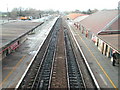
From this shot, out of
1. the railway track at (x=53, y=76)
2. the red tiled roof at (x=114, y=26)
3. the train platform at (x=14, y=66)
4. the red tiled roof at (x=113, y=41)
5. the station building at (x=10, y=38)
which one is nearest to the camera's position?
the railway track at (x=53, y=76)

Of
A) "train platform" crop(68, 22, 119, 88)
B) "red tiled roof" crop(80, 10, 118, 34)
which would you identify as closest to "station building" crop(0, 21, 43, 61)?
"train platform" crop(68, 22, 119, 88)

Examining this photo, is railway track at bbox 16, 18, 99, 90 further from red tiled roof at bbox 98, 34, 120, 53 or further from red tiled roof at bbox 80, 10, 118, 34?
red tiled roof at bbox 80, 10, 118, 34

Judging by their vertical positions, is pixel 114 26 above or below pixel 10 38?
above

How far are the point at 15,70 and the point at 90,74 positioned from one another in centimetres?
631

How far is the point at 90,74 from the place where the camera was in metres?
12.0

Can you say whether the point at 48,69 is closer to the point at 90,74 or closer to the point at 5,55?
the point at 90,74

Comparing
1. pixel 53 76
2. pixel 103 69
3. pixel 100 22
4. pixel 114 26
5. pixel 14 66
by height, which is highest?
pixel 100 22

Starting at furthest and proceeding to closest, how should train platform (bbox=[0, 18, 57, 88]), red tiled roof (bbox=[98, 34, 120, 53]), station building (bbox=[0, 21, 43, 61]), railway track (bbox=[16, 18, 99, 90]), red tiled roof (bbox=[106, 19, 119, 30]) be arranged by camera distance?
red tiled roof (bbox=[106, 19, 119, 30])
station building (bbox=[0, 21, 43, 61])
red tiled roof (bbox=[98, 34, 120, 53])
train platform (bbox=[0, 18, 57, 88])
railway track (bbox=[16, 18, 99, 90])

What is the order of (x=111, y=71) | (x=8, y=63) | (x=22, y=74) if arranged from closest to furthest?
1. (x=22, y=74)
2. (x=111, y=71)
3. (x=8, y=63)

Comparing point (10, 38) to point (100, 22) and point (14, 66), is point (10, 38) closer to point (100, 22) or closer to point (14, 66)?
point (14, 66)

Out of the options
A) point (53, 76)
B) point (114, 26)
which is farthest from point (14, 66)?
point (114, 26)

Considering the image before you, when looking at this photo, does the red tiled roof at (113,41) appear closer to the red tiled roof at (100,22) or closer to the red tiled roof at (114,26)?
the red tiled roof at (100,22)

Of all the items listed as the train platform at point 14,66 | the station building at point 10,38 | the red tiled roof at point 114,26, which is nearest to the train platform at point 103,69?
the red tiled roof at point 114,26

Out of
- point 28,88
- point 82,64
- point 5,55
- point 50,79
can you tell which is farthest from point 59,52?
point 28,88
